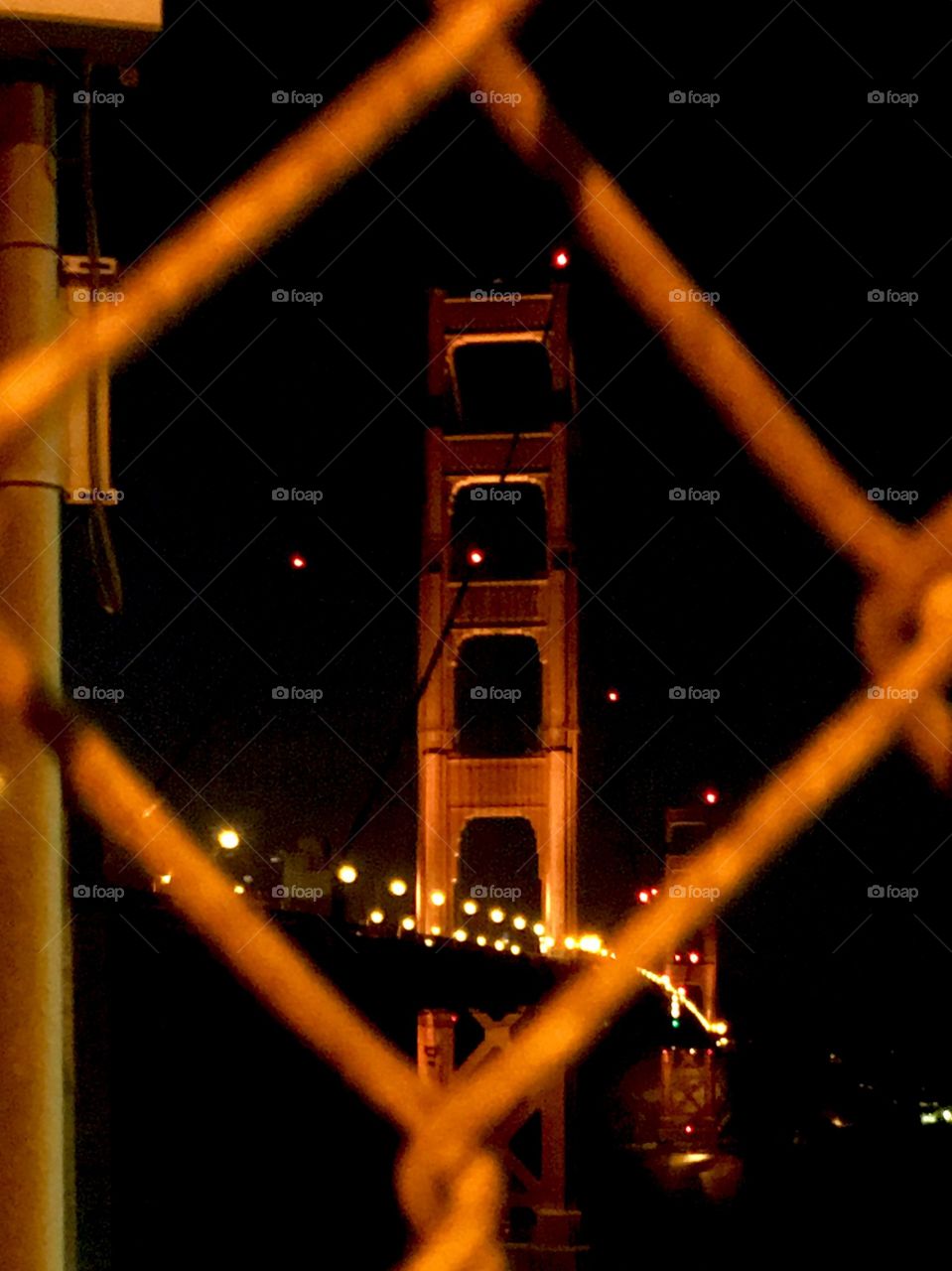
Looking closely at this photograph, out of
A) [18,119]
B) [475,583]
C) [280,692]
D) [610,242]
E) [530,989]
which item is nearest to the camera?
[18,119]

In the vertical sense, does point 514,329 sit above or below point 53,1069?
above

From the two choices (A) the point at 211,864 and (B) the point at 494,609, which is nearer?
(A) the point at 211,864

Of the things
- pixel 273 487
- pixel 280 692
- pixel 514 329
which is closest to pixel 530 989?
pixel 280 692

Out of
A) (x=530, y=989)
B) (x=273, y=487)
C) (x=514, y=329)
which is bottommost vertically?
(x=530, y=989)

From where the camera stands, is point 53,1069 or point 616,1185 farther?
Result: point 616,1185

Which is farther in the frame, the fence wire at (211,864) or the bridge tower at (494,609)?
the bridge tower at (494,609)

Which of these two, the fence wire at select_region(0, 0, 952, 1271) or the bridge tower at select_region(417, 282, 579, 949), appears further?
the bridge tower at select_region(417, 282, 579, 949)

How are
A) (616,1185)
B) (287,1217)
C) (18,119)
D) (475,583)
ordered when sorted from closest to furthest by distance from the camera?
(18,119)
(287,1217)
(475,583)
(616,1185)

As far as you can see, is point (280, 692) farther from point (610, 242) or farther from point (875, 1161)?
point (875, 1161)
